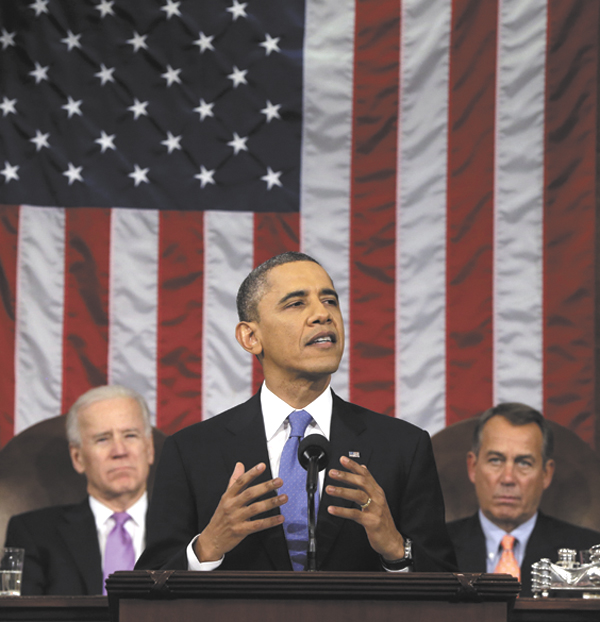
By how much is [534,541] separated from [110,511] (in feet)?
6.35

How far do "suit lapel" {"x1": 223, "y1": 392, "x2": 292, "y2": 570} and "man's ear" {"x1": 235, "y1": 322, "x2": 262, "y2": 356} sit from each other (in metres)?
0.13

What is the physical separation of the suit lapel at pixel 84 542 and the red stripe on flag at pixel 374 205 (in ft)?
4.74

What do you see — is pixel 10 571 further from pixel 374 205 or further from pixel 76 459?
pixel 374 205

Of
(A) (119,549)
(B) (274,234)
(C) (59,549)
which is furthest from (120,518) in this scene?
(B) (274,234)

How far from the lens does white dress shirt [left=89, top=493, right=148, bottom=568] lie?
4219 mm

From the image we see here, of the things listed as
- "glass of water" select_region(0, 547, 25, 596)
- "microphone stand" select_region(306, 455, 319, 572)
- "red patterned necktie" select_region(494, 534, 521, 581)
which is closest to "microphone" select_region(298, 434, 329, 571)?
"microphone stand" select_region(306, 455, 319, 572)

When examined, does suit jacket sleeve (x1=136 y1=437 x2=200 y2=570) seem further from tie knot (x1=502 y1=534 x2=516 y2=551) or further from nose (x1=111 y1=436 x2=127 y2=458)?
tie knot (x1=502 y1=534 x2=516 y2=551)

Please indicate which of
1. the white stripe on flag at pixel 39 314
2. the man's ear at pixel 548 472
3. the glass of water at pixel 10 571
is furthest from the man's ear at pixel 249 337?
the white stripe on flag at pixel 39 314

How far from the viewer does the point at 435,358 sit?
4.81 meters

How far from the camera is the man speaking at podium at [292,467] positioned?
7.27 ft

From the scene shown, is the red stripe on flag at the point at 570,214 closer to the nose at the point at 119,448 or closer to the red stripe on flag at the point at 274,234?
A: the red stripe on flag at the point at 274,234

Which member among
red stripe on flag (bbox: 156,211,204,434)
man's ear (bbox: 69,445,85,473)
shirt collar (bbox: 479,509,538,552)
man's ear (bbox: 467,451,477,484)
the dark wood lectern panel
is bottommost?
the dark wood lectern panel

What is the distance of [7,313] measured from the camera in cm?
484

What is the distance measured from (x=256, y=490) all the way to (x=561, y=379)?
3.01 metres
